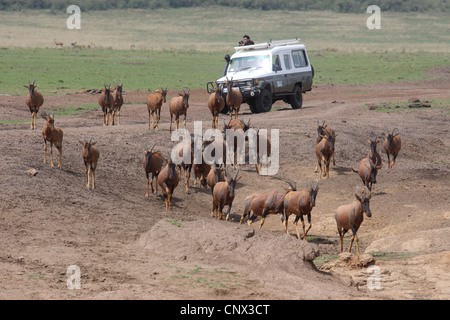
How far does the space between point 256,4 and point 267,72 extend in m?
92.1

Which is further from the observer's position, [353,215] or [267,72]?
[267,72]

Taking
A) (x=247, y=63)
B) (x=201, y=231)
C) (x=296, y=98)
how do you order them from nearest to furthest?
(x=201, y=231) < (x=247, y=63) < (x=296, y=98)

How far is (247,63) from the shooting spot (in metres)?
31.5

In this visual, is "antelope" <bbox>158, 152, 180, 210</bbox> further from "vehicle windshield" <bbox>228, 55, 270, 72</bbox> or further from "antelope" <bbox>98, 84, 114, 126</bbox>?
"vehicle windshield" <bbox>228, 55, 270, 72</bbox>

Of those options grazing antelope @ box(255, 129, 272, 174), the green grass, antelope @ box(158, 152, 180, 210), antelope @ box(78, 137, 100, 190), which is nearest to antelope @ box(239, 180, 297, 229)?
antelope @ box(158, 152, 180, 210)

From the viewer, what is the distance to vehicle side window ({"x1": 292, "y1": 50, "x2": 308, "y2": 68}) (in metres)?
32.3

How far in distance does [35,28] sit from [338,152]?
252ft

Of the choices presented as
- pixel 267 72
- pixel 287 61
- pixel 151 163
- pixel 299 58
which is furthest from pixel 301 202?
pixel 299 58

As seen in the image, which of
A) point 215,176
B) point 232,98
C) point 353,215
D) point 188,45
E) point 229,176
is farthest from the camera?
point 188,45

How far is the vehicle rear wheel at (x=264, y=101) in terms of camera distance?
30.6 metres

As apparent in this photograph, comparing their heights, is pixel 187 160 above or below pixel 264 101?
below

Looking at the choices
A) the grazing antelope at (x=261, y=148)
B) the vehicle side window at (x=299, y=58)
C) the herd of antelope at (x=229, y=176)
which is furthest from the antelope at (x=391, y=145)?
the vehicle side window at (x=299, y=58)

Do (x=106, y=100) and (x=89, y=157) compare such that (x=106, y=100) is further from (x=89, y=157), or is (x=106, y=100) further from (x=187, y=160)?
(x=89, y=157)

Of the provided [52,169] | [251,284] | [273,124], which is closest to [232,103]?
[273,124]
